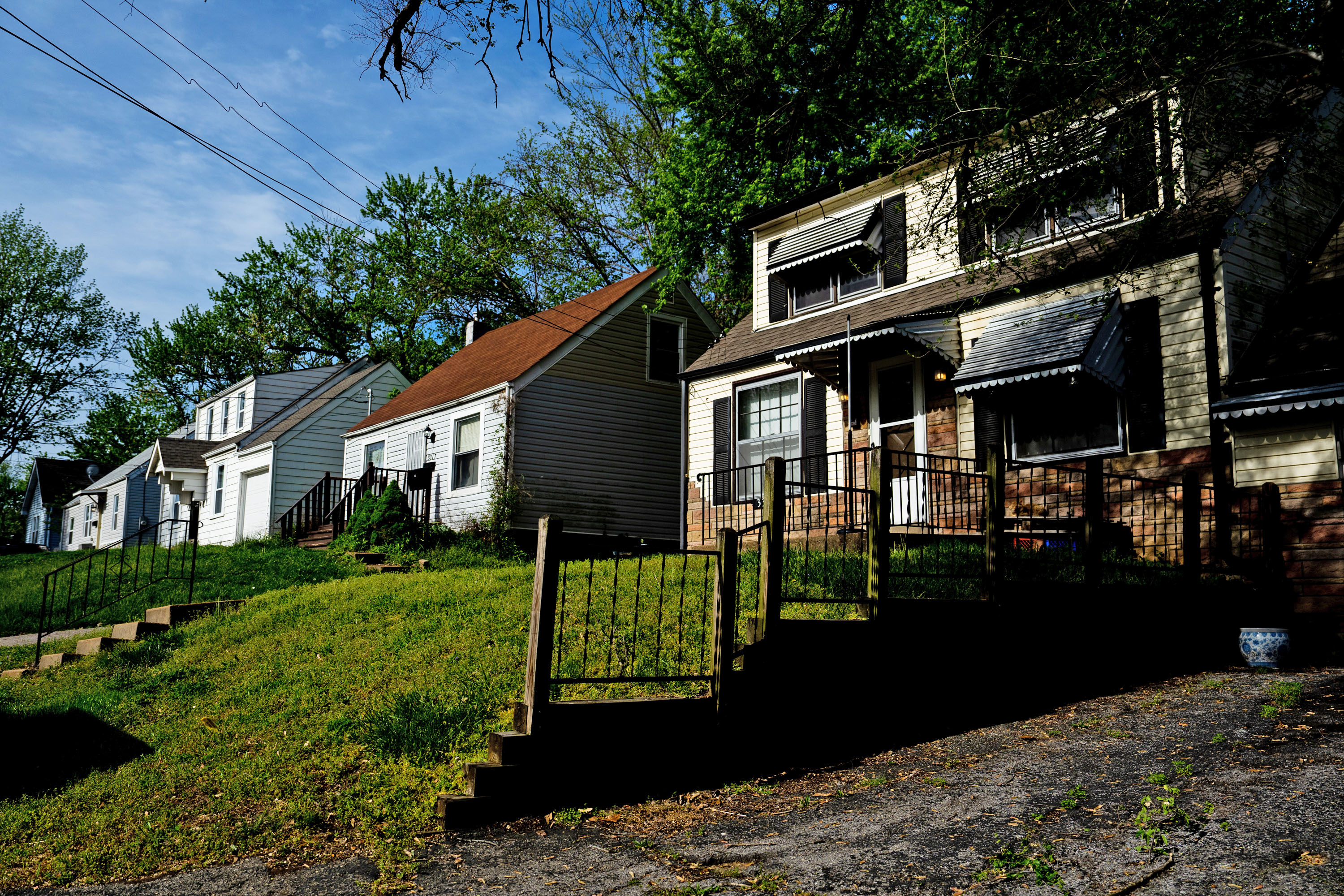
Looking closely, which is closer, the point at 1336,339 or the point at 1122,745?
the point at 1122,745

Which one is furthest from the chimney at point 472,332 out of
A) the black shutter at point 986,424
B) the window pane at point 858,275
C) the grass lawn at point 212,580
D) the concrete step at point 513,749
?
the concrete step at point 513,749

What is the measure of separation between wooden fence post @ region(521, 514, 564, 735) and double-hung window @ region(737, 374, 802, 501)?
9217mm

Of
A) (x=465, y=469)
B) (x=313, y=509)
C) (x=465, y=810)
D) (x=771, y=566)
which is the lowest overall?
(x=465, y=810)

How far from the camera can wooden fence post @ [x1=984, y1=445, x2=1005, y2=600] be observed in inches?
345

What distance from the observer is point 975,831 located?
5129mm

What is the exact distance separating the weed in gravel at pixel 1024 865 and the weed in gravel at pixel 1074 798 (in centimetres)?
68

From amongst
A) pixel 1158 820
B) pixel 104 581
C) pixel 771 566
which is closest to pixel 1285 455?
pixel 771 566

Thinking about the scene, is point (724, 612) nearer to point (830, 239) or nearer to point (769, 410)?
point (769, 410)

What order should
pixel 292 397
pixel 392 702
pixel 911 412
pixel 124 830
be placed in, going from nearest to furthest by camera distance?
1. pixel 124 830
2. pixel 392 702
3. pixel 911 412
4. pixel 292 397

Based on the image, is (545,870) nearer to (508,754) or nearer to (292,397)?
(508,754)

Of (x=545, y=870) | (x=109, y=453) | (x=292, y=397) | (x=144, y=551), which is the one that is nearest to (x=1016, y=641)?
(x=545, y=870)

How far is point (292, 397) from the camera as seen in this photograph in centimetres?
3177

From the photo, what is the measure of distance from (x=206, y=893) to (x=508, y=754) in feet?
5.87

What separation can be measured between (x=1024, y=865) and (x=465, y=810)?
3.25 metres
